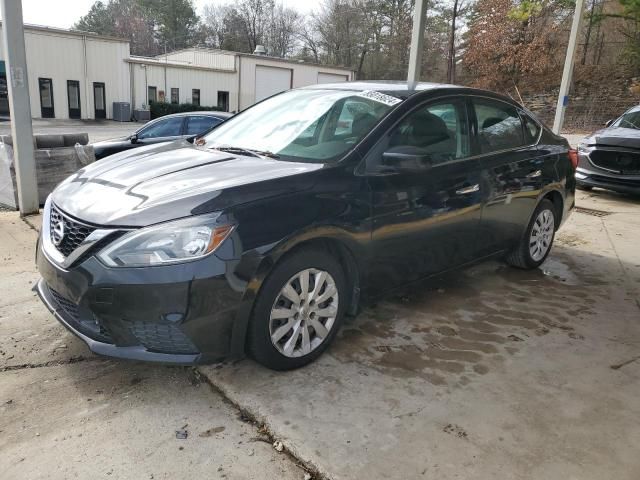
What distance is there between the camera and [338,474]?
223cm

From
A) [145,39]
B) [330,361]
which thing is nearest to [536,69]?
[330,361]

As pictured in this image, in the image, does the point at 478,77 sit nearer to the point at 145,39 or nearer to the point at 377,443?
the point at 377,443

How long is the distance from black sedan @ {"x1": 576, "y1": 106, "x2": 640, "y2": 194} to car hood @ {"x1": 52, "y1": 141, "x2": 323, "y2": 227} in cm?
737

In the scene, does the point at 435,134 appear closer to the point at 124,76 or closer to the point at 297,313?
the point at 297,313

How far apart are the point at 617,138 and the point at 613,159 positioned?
339 mm

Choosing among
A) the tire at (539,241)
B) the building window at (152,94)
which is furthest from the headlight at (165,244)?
the building window at (152,94)

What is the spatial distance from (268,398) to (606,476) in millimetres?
1580

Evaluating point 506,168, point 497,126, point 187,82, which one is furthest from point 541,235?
point 187,82

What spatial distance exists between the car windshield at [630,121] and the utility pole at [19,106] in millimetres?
9338

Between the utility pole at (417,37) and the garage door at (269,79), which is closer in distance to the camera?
the utility pole at (417,37)

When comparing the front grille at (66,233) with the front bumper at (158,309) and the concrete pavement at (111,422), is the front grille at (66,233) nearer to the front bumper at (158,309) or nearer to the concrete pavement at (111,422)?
the front bumper at (158,309)

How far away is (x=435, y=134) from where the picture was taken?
12.1 feet

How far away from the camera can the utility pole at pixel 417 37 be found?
25.3 feet

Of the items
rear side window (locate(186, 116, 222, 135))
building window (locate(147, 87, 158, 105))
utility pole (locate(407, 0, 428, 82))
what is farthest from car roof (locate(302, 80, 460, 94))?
building window (locate(147, 87, 158, 105))
